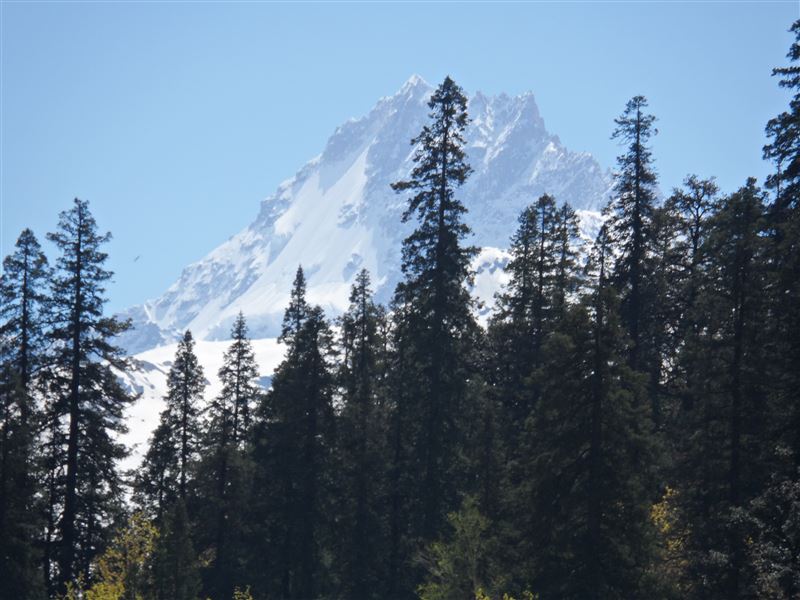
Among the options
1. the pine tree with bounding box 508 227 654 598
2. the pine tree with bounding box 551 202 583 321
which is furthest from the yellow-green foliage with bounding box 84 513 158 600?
the pine tree with bounding box 551 202 583 321

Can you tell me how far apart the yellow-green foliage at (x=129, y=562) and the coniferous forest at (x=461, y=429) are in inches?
5.7

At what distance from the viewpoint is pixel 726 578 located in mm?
26781

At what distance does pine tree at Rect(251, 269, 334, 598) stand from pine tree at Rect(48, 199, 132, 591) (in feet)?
28.4

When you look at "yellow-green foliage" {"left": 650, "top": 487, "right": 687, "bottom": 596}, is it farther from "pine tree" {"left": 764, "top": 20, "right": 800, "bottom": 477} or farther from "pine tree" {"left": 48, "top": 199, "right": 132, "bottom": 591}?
"pine tree" {"left": 48, "top": 199, "right": 132, "bottom": 591}

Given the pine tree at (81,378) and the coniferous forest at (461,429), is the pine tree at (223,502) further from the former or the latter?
the pine tree at (81,378)

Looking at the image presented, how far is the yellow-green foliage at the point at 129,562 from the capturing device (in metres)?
29.5

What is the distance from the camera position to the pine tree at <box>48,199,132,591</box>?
34.2 meters

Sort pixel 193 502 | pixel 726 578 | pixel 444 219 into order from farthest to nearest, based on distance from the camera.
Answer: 1. pixel 193 502
2. pixel 444 219
3. pixel 726 578

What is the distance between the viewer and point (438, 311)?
36062mm

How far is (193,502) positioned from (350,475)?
12.3m

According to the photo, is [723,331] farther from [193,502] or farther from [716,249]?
[193,502]

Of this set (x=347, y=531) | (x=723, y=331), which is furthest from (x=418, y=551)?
(x=723, y=331)

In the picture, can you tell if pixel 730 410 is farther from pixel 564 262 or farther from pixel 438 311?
pixel 564 262

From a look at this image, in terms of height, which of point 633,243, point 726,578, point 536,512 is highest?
point 633,243
